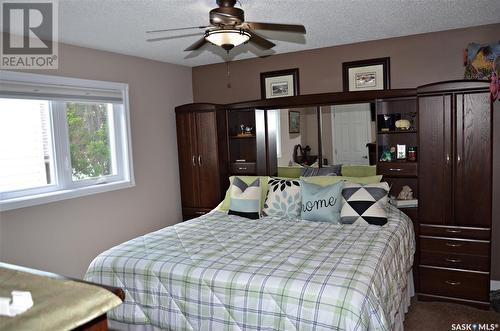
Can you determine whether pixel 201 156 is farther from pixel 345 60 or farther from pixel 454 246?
pixel 454 246

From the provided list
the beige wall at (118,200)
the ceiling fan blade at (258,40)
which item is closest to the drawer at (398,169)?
the ceiling fan blade at (258,40)

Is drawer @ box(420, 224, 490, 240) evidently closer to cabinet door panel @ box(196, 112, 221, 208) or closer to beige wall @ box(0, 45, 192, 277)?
cabinet door panel @ box(196, 112, 221, 208)

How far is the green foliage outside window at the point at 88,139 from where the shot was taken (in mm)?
3557

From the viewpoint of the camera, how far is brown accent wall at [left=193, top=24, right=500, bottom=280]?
344 cm

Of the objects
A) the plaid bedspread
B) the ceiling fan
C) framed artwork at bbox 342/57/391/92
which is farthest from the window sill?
framed artwork at bbox 342/57/391/92

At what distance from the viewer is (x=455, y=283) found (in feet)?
10.5

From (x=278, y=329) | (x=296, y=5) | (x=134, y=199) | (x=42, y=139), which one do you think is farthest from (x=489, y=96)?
(x=42, y=139)

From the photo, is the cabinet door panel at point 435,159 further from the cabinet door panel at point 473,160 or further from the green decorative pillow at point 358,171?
the green decorative pillow at point 358,171

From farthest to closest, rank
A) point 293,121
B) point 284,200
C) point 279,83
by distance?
point 279,83 → point 293,121 → point 284,200

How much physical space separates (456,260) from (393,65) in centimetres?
188

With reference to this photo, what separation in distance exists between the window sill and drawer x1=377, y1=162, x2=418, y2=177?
99.1 inches

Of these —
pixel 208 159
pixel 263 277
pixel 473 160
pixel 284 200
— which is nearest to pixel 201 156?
pixel 208 159

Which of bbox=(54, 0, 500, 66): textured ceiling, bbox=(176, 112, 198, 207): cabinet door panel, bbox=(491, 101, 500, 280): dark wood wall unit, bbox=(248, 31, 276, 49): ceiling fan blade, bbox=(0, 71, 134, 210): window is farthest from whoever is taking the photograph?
bbox=(176, 112, 198, 207): cabinet door panel

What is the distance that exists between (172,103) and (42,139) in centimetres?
163
